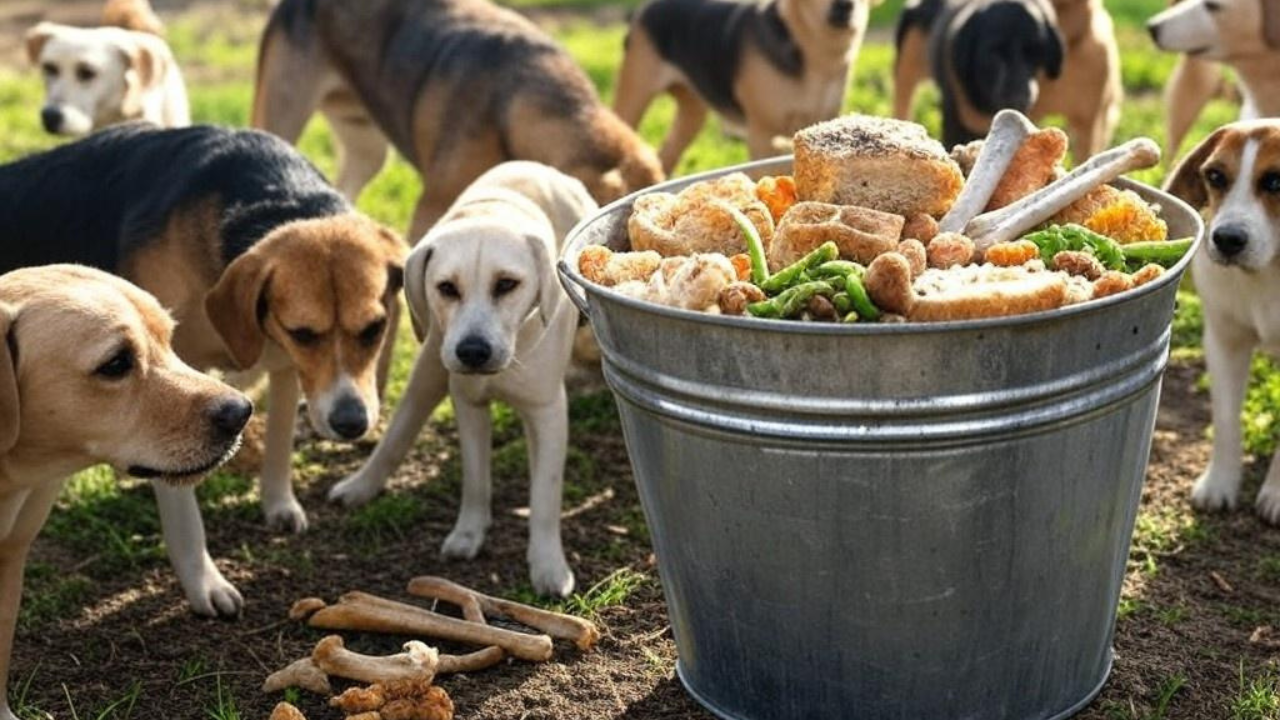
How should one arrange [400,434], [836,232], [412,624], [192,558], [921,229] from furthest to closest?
[400,434] → [192,558] → [412,624] → [921,229] → [836,232]

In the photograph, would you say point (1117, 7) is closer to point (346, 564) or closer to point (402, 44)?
point (402, 44)

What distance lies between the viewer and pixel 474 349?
516 centimetres

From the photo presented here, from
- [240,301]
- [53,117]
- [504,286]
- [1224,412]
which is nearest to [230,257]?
[240,301]

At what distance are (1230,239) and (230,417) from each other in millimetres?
3078

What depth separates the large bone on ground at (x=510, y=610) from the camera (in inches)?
198

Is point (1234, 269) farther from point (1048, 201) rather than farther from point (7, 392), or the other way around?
point (7, 392)

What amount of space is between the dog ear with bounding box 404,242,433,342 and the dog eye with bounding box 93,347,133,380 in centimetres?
119

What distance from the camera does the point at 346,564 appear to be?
5781 millimetres

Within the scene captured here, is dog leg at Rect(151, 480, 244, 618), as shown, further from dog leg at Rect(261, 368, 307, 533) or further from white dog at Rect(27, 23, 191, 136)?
white dog at Rect(27, 23, 191, 136)

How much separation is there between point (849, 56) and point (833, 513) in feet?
19.9

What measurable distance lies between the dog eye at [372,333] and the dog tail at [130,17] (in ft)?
14.3

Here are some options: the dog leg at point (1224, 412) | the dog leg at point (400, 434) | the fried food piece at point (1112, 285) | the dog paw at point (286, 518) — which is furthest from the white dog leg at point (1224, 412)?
the dog paw at point (286, 518)

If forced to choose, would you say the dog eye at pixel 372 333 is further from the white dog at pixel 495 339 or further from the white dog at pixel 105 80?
the white dog at pixel 105 80

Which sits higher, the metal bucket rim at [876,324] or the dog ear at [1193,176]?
the metal bucket rim at [876,324]
